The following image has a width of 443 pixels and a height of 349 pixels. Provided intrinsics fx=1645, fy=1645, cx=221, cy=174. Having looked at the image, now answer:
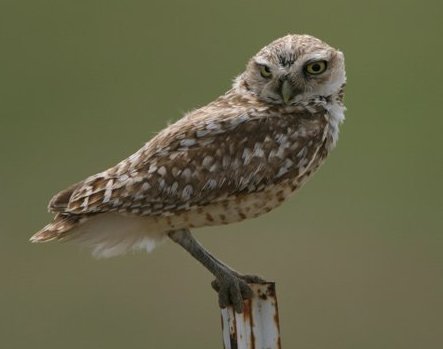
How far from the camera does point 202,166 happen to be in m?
8.16

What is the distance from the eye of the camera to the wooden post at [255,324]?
6789 millimetres

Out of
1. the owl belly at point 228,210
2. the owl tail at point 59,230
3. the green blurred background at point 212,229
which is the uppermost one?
the green blurred background at point 212,229

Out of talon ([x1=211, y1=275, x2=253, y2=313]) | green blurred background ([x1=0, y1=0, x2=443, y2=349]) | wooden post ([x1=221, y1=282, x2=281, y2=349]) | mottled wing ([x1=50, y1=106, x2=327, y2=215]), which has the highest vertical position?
green blurred background ([x1=0, y1=0, x2=443, y2=349])

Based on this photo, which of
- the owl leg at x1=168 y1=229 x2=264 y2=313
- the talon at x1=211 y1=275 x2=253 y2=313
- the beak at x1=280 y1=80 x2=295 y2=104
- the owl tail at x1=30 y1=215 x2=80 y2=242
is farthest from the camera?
the beak at x1=280 y1=80 x2=295 y2=104

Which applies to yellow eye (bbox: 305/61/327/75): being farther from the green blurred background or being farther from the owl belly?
the green blurred background

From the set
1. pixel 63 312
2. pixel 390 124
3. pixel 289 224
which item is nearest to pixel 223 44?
pixel 390 124

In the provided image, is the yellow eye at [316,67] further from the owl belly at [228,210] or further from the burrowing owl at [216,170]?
the owl belly at [228,210]

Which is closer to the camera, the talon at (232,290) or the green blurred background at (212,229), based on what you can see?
the talon at (232,290)

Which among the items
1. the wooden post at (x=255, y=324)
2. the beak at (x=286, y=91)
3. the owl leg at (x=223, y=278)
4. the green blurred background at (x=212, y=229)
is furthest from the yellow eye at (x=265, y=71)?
the green blurred background at (x=212, y=229)

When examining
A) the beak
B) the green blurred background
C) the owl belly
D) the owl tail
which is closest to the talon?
the owl belly

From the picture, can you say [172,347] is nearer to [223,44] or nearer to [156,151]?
[156,151]

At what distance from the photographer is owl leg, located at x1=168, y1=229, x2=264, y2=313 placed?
7.55 metres

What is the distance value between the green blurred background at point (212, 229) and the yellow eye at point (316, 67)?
15.8ft

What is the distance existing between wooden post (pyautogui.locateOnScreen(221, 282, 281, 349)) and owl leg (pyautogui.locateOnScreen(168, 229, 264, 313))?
132mm
